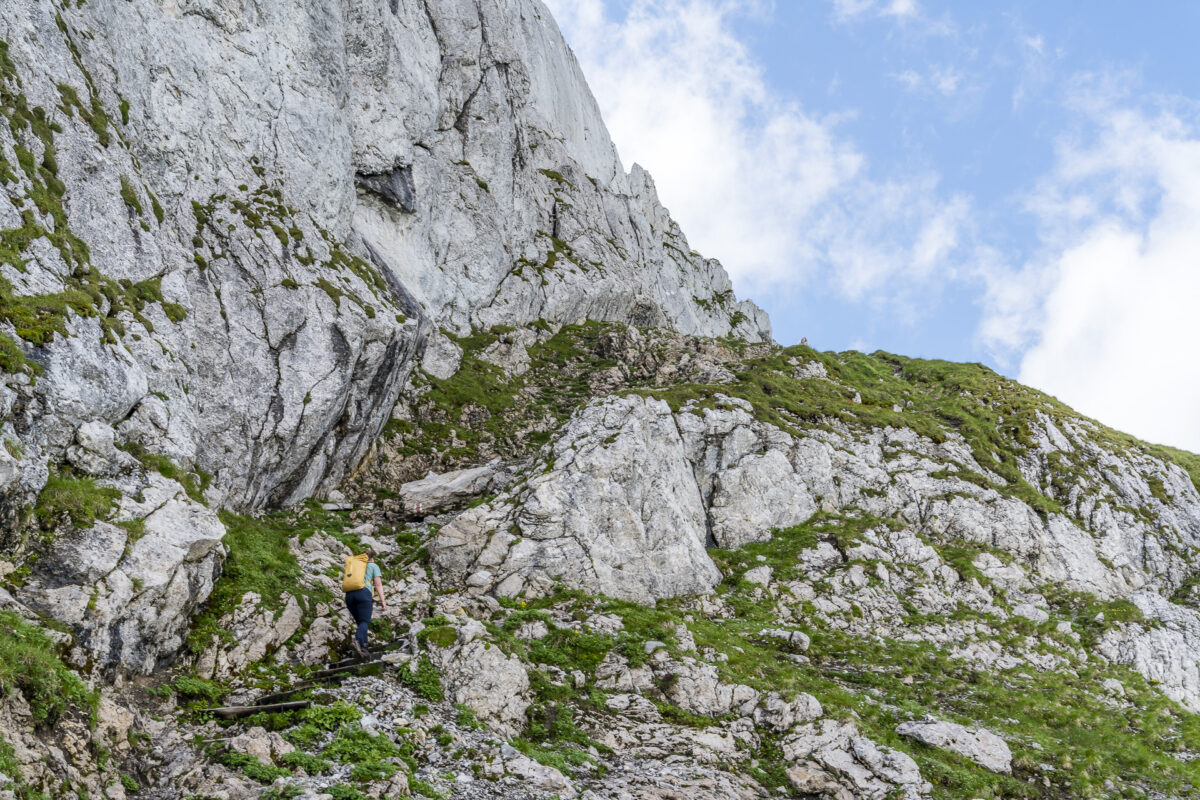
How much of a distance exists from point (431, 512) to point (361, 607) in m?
13.2

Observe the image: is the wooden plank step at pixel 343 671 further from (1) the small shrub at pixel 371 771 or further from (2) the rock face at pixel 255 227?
(2) the rock face at pixel 255 227

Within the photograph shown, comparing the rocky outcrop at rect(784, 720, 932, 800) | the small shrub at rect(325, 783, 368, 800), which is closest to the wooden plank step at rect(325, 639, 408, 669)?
the small shrub at rect(325, 783, 368, 800)

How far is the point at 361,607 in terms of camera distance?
1869 cm

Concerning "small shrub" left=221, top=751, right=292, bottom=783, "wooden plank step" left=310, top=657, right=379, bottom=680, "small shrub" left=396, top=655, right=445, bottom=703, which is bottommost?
"small shrub" left=221, top=751, right=292, bottom=783

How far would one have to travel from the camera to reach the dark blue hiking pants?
60.9 feet

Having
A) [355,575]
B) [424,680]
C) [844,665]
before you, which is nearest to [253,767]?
[424,680]

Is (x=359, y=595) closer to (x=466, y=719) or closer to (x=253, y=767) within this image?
(x=466, y=719)

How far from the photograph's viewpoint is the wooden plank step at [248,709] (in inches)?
567

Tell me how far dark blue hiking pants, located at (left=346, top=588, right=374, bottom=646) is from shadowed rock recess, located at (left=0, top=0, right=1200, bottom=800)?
0.94m

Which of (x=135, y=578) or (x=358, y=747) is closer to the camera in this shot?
(x=358, y=747)

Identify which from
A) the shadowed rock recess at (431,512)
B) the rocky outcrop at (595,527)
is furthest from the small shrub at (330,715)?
the rocky outcrop at (595,527)

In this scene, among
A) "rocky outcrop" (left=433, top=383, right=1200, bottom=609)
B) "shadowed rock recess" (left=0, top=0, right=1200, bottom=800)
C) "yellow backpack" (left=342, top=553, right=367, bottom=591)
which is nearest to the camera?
"shadowed rock recess" (left=0, top=0, right=1200, bottom=800)

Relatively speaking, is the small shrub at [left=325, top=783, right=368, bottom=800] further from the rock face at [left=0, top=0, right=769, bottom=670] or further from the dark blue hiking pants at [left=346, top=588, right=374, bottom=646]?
the dark blue hiking pants at [left=346, top=588, right=374, bottom=646]

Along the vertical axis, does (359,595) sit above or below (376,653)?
above
